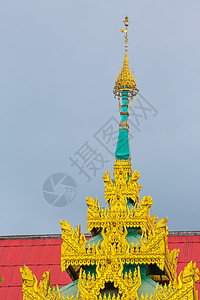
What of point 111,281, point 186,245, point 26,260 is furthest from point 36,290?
point 186,245

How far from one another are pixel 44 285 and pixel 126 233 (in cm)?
227

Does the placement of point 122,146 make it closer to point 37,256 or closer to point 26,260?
point 37,256

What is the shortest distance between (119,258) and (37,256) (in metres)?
11.4

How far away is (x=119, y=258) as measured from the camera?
1377 centimetres

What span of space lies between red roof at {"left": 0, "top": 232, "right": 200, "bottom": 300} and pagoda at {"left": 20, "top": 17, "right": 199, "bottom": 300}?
8015 mm

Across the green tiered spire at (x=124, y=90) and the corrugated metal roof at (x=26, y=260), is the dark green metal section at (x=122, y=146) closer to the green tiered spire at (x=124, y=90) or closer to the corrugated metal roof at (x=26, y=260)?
the green tiered spire at (x=124, y=90)

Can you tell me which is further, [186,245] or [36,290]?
[186,245]

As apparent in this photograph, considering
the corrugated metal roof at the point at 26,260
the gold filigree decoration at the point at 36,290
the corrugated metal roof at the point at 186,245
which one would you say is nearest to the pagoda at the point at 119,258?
the gold filigree decoration at the point at 36,290

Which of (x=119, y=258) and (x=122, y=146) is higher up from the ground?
(x=122, y=146)

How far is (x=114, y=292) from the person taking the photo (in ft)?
45.1

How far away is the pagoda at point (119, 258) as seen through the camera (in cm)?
1319

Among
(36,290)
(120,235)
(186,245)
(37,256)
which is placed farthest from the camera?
(37,256)

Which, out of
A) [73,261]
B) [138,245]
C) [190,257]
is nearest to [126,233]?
[138,245]

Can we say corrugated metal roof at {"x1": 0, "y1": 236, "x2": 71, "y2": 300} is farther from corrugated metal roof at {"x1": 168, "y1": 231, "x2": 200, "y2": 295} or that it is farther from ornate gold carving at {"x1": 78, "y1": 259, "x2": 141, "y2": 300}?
ornate gold carving at {"x1": 78, "y1": 259, "x2": 141, "y2": 300}
